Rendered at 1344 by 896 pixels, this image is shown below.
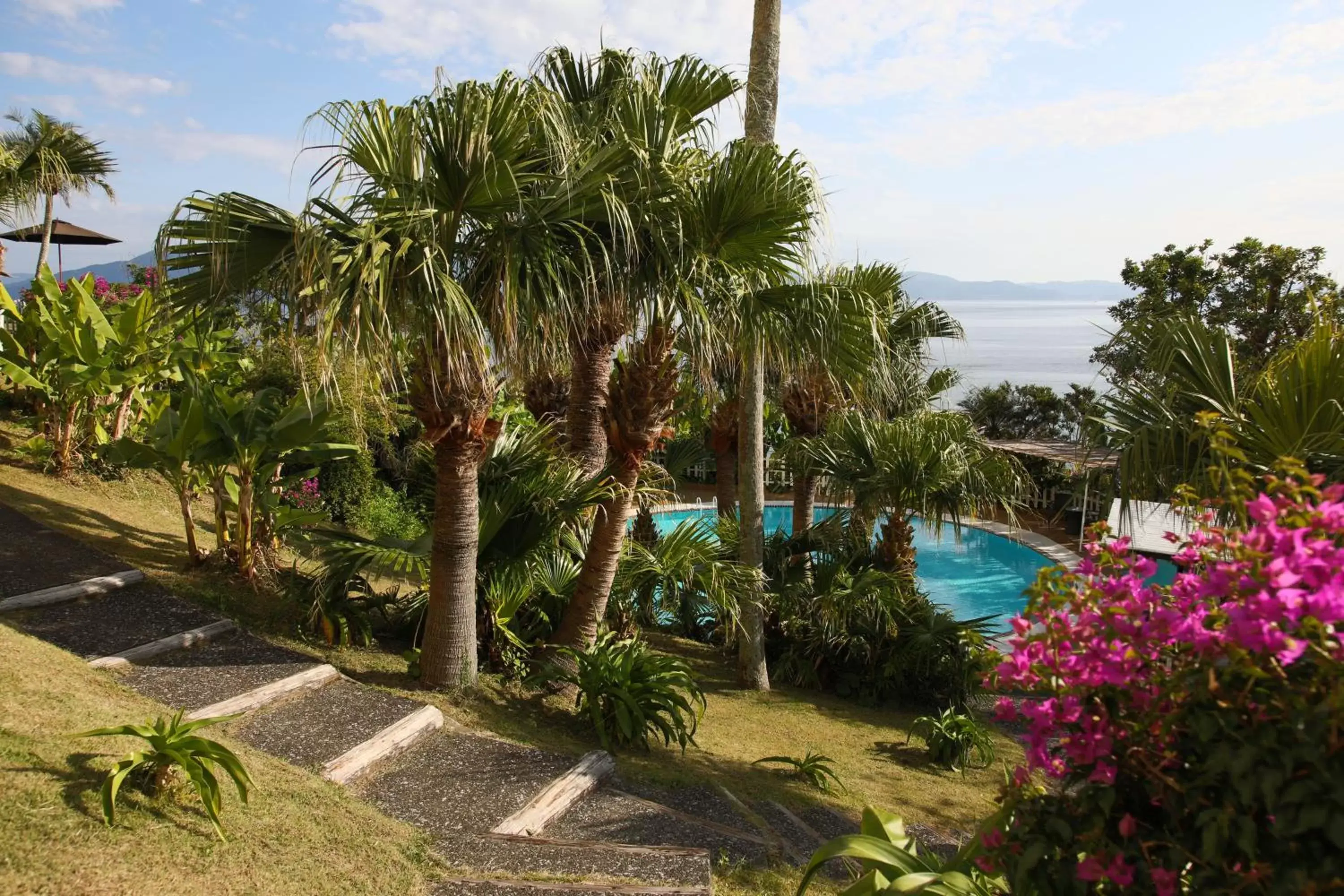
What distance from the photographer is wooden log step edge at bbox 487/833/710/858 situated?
14.3 ft

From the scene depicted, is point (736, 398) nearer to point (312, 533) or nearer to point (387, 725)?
point (312, 533)

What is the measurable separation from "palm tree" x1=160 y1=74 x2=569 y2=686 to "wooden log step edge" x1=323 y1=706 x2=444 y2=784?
5.94 feet

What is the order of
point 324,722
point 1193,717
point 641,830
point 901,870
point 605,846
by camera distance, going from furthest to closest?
point 324,722 → point 641,830 → point 605,846 → point 901,870 → point 1193,717

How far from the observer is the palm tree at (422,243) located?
4855mm

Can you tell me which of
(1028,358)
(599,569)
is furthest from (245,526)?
(1028,358)

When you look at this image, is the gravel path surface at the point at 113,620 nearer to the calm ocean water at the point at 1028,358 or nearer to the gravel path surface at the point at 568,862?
the gravel path surface at the point at 568,862

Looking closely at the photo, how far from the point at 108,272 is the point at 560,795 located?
48.4 metres

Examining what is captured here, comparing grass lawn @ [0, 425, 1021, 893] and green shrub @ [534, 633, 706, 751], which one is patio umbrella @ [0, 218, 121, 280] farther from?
green shrub @ [534, 633, 706, 751]

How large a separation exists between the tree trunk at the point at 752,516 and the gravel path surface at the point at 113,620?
4.67 metres

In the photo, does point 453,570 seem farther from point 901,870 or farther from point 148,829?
point 901,870

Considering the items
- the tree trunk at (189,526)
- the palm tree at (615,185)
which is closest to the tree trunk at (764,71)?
the palm tree at (615,185)

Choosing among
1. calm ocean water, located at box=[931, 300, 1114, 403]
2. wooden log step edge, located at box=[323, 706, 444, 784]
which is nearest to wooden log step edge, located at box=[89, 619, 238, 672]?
wooden log step edge, located at box=[323, 706, 444, 784]

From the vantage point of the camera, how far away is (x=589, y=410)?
7.58 meters

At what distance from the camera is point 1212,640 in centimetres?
194
